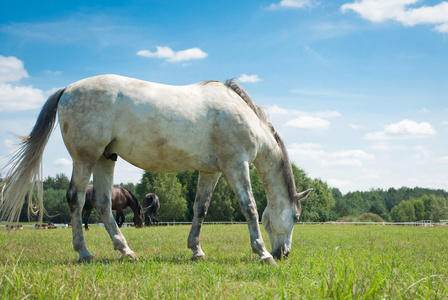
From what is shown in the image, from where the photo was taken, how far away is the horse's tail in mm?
5391

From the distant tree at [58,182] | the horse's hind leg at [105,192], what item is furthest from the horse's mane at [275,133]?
the distant tree at [58,182]

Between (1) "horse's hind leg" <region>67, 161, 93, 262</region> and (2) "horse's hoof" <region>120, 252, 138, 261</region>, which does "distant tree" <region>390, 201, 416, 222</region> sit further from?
(1) "horse's hind leg" <region>67, 161, 93, 262</region>

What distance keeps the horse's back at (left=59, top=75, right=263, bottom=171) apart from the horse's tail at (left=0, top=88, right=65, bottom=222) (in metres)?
0.42

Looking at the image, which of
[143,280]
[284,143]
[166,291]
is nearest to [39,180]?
[143,280]

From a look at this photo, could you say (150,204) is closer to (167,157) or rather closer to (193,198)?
(167,157)

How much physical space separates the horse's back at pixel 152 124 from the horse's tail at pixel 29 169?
416 millimetres

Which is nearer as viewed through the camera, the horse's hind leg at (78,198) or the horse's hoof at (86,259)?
the horse's hoof at (86,259)

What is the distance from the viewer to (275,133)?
22.3 feet

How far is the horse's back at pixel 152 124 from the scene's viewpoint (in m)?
5.53

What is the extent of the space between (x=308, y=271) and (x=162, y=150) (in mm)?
2698

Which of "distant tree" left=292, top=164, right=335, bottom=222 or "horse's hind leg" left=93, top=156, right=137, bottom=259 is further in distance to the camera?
"distant tree" left=292, top=164, right=335, bottom=222

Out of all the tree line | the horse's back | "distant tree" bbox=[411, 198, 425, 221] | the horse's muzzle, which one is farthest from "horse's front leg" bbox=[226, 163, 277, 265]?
"distant tree" bbox=[411, 198, 425, 221]

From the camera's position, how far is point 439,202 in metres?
90.4

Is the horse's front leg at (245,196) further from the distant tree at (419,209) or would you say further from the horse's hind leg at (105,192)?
the distant tree at (419,209)
